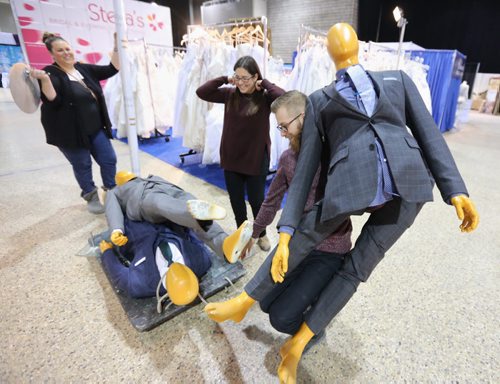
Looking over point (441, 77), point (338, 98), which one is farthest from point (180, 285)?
point (441, 77)

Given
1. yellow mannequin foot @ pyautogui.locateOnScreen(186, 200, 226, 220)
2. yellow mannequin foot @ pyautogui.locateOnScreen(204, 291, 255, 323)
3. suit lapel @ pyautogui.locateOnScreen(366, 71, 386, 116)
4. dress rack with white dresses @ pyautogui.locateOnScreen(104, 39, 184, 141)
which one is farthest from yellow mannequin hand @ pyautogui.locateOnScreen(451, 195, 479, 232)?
dress rack with white dresses @ pyautogui.locateOnScreen(104, 39, 184, 141)

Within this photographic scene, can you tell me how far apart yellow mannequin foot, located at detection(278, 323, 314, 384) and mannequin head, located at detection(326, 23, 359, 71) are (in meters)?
1.01

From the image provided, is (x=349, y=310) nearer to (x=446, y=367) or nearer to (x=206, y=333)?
(x=446, y=367)

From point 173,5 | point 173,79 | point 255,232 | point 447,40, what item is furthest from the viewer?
point 173,5

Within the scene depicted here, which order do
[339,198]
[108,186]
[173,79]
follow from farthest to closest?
[173,79], [108,186], [339,198]

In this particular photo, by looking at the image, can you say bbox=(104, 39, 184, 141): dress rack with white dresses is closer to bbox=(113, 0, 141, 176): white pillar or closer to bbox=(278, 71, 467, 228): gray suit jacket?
bbox=(113, 0, 141, 176): white pillar

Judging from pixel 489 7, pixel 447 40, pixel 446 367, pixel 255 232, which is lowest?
pixel 446 367

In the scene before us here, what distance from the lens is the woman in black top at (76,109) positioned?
7.06 feet

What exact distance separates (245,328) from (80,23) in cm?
894

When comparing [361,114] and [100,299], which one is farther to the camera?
[100,299]

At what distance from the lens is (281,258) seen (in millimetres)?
1042

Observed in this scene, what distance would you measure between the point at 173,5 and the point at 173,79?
389 inches

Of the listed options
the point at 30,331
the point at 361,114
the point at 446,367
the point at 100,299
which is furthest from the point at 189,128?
the point at 446,367

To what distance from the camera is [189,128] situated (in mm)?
3689
